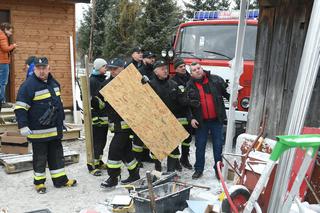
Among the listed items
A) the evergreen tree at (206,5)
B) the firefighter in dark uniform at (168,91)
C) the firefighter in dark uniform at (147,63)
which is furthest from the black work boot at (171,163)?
the evergreen tree at (206,5)

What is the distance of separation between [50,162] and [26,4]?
19.2 feet

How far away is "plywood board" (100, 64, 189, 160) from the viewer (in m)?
5.01

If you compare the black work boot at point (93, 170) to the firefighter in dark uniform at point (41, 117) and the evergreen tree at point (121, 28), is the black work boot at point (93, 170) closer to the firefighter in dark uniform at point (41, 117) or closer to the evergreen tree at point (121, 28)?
the firefighter in dark uniform at point (41, 117)

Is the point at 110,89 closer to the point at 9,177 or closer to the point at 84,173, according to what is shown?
the point at 84,173

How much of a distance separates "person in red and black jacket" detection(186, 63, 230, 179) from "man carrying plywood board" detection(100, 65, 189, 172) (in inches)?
15.6

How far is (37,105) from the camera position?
4.86 meters

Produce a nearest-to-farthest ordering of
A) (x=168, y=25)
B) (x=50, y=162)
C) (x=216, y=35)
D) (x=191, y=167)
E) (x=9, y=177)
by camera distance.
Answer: (x=50, y=162) < (x=9, y=177) < (x=191, y=167) < (x=216, y=35) < (x=168, y=25)

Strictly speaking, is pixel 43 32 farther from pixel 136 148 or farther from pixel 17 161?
pixel 136 148

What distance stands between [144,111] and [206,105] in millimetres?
992

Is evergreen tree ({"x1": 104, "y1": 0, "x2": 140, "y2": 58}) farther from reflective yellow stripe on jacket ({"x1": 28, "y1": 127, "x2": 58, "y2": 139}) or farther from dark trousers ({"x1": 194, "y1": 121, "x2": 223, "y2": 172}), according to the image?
reflective yellow stripe on jacket ({"x1": 28, "y1": 127, "x2": 58, "y2": 139})

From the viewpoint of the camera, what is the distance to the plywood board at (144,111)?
501 cm

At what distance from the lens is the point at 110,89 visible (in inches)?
196

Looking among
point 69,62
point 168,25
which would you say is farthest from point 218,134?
point 168,25

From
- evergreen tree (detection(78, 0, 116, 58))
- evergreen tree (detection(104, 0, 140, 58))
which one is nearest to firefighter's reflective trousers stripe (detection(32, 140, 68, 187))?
evergreen tree (detection(104, 0, 140, 58))
